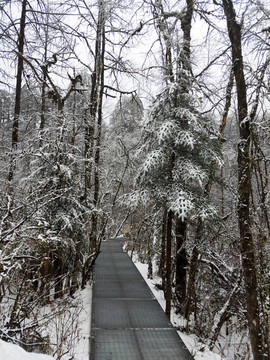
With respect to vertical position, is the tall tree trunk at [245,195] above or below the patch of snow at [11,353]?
above

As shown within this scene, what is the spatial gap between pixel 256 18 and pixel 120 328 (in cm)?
592

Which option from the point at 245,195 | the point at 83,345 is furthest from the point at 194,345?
the point at 245,195

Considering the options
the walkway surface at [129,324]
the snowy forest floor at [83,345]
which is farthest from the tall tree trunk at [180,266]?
the walkway surface at [129,324]

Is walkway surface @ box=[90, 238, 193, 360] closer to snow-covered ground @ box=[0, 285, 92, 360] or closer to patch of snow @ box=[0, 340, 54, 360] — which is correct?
snow-covered ground @ box=[0, 285, 92, 360]

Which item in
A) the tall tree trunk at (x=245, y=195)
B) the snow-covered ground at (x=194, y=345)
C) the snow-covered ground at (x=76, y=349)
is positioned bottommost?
the snow-covered ground at (x=194, y=345)

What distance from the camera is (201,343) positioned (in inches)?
238

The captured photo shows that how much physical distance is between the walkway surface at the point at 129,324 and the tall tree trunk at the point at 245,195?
55.6 inches

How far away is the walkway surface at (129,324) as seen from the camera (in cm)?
450

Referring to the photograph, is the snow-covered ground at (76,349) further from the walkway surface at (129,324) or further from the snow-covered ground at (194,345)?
the snow-covered ground at (194,345)

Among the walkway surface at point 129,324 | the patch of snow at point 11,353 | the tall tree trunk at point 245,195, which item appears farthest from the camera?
the tall tree trunk at point 245,195

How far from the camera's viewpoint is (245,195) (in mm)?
5402

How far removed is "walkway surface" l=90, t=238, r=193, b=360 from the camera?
14.8 ft

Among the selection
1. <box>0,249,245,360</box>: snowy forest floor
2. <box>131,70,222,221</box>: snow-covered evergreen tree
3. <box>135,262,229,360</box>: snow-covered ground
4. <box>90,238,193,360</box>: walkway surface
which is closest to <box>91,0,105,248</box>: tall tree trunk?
<box>90,238,193,360</box>: walkway surface

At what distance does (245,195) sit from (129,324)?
3.17m
